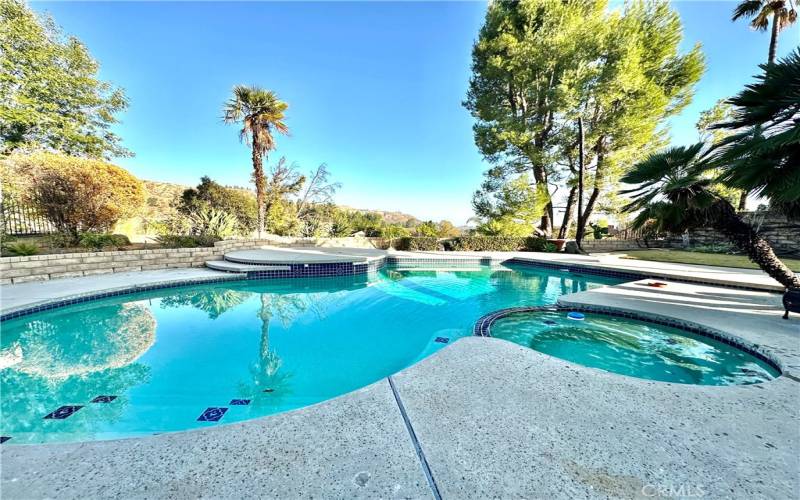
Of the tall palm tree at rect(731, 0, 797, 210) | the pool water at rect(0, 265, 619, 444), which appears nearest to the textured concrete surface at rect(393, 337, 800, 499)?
the pool water at rect(0, 265, 619, 444)

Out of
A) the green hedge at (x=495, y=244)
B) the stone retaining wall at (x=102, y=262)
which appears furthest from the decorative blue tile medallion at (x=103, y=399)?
the green hedge at (x=495, y=244)

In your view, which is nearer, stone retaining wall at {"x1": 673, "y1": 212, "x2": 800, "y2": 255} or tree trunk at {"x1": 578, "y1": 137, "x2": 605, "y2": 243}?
stone retaining wall at {"x1": 673, "y1": 212, "x2": 800, "y2": 255}

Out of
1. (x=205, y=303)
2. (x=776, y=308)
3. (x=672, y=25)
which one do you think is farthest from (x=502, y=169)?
(x=205, y=303)

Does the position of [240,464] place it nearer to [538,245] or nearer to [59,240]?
[59,240]

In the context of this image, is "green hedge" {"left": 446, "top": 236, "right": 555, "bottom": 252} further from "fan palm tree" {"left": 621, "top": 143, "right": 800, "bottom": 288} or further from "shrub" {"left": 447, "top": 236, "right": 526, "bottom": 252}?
"fan palm tree" {"left": 621, "top": 143, "right": 800, "bottom": 288}

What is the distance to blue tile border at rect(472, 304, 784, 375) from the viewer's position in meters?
2.86

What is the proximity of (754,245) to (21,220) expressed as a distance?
1510 cm

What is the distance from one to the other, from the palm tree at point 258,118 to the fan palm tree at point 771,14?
660 inches

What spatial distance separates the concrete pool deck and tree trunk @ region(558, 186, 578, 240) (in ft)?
38.5

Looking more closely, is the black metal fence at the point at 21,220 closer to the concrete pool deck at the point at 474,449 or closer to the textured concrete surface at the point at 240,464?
the textured concrete surface at the point at 240,464

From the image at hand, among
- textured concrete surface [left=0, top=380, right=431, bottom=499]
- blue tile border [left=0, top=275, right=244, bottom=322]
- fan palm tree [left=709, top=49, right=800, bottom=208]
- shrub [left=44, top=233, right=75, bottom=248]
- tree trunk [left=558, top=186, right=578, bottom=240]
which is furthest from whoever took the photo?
tree trunk [left=558, top=186, right=578, bottom=240]

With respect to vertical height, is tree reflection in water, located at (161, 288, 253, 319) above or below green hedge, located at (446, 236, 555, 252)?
below

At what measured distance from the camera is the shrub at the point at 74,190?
6.46 metres

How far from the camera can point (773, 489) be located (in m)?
1.21
